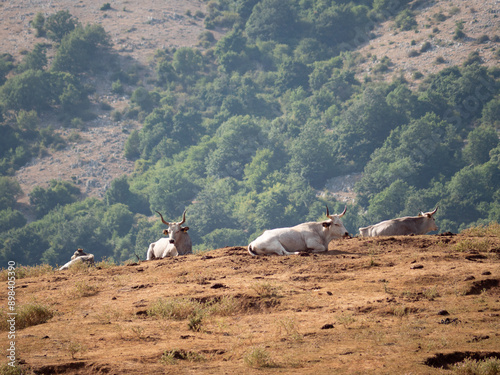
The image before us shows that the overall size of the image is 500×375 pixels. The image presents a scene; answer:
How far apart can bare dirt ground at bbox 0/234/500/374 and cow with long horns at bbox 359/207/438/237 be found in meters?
4.07

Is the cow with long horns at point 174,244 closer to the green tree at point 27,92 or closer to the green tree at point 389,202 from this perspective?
the green tree at point 389,202

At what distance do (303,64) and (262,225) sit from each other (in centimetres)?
5981

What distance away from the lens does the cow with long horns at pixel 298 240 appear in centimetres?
1902

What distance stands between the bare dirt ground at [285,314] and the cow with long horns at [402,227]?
4070 millimetres

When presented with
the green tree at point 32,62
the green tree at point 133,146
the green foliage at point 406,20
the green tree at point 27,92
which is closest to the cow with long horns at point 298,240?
the green tree at point 133,146

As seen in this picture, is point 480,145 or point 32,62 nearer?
point 480,145

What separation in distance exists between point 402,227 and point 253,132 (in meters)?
116

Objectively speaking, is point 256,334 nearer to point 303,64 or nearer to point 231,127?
point 231,127

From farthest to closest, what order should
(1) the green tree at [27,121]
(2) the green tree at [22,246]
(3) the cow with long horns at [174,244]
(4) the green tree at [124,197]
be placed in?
(1) the green tree at [27,121] < (4) the green tree at [124,197] < (2) the green tree at [22,246] < (3) the cow with long horns at [174,244]

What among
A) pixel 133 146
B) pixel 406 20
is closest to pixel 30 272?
pixel 133 146

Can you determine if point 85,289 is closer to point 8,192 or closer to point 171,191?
point 8,192

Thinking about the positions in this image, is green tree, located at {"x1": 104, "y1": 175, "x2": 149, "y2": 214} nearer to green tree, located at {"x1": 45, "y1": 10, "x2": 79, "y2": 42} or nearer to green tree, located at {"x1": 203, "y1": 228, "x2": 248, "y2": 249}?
green tree, located at {"x1": 203, "y1": 228, "x2": 248, "y2": 249}

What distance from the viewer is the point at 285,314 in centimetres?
1371

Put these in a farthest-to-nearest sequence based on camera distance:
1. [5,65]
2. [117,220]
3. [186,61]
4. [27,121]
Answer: [186,61]
[5,65]
[27,121]
[117,220]
